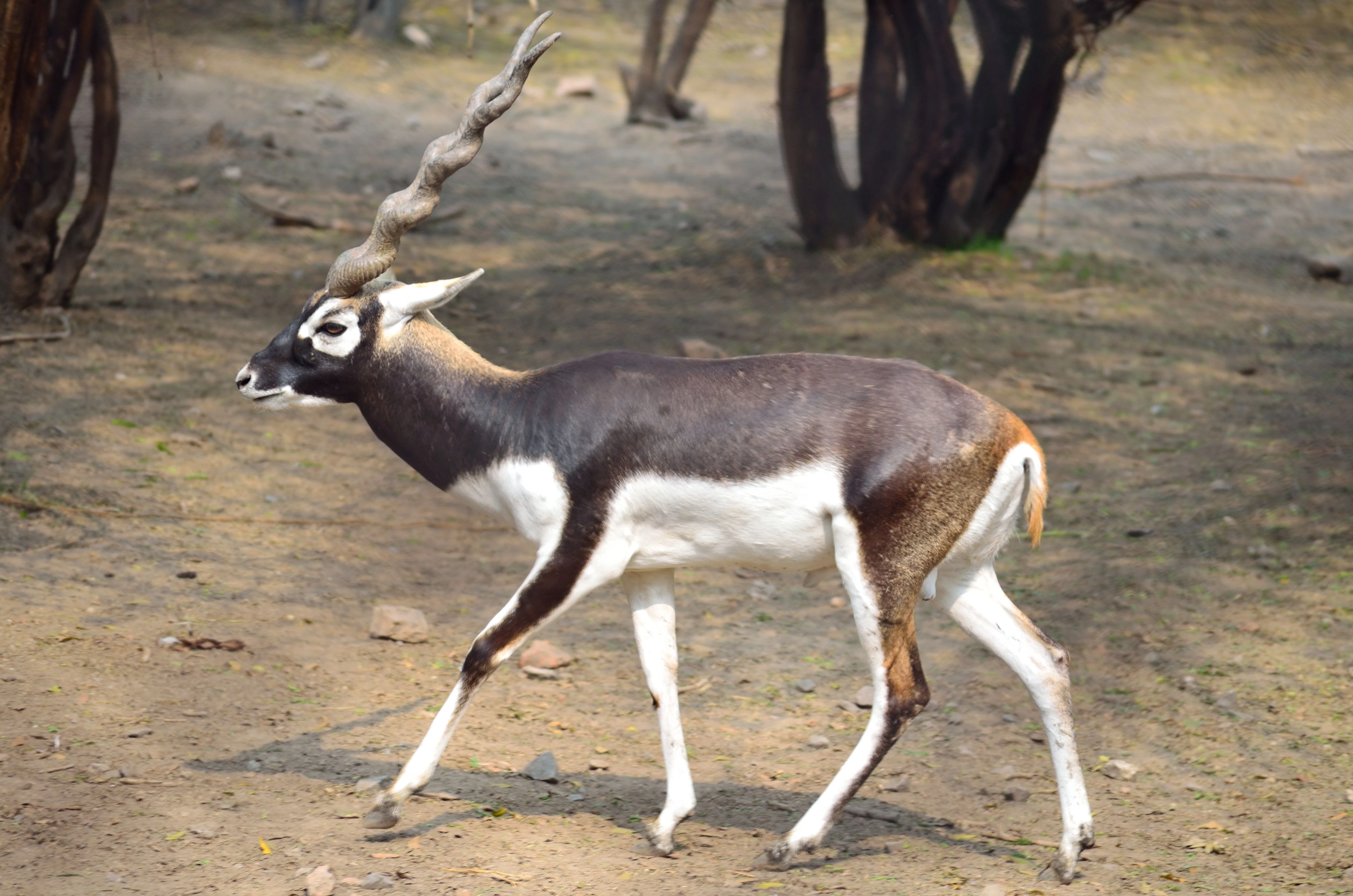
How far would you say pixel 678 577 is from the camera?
6996 mm

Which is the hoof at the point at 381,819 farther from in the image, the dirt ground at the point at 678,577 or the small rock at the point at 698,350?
the small rock at the point at 698,350

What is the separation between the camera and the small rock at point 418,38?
64.8ft

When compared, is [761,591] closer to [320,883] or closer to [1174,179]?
[320,883]

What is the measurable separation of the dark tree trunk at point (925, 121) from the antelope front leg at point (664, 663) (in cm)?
801

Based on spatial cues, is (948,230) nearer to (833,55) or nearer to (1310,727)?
(1310,727)

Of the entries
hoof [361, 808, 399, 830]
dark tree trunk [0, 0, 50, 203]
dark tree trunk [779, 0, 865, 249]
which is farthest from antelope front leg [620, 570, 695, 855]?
dark tree trunk [779, 0, 865, 249]

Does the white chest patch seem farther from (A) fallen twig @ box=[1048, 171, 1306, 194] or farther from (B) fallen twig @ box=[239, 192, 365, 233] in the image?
(A) fallen twig @ box=[1048, 171, 1306, 194]

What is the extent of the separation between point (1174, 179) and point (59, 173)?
1126 centimetres

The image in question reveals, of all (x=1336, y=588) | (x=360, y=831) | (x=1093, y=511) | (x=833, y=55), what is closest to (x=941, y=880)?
(x=360, y=831)

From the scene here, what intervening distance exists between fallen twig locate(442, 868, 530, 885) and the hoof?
26 cm

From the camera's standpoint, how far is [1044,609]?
633 cm

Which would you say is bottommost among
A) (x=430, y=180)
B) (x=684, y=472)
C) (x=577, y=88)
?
(x=577, y=88)

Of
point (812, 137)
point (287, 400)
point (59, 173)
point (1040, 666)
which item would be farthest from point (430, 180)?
point (812, 137)

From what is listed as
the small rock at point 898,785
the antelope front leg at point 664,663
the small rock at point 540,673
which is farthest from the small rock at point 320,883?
the small rock at point 898,785
